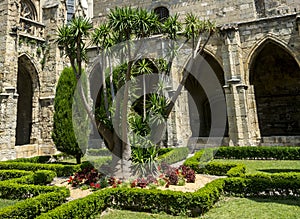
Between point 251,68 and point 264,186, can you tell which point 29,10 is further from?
point 264,186

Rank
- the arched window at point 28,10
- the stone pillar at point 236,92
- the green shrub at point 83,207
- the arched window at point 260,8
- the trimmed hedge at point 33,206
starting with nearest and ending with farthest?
the green shrub at point 83,207 → the trimmed hedge at point 33,206 → the stone pillar at point 236,92 → the arched window at point 260,8 → the arched window at point 28,10

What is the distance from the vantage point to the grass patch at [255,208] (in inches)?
174

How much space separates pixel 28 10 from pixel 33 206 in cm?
1825

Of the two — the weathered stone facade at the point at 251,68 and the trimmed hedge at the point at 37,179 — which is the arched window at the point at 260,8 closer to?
the weathered stone facade at the point at 251,68

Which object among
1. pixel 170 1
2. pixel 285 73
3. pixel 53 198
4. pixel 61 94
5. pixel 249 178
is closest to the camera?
pixel 53 198

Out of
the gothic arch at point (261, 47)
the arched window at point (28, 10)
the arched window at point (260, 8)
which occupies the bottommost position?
the gothic arch at point (261, 47)

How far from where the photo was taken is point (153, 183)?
6.60 meters

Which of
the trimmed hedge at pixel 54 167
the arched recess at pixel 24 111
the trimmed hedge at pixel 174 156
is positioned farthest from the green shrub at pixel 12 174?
the arched recess at pixel 24 111

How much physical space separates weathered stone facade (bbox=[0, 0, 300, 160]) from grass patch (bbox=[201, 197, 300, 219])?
6284 mm

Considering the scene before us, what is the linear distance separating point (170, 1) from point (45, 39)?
9578mm

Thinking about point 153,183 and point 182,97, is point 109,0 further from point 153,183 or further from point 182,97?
point 153,183

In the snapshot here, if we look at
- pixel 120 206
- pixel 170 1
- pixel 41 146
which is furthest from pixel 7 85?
pixel 170 1

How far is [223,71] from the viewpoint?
1317 centimetres

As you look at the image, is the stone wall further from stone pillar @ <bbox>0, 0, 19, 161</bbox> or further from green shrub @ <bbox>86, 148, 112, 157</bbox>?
green shrub @ <bbox>86, 148, 112, 157</bbox>
